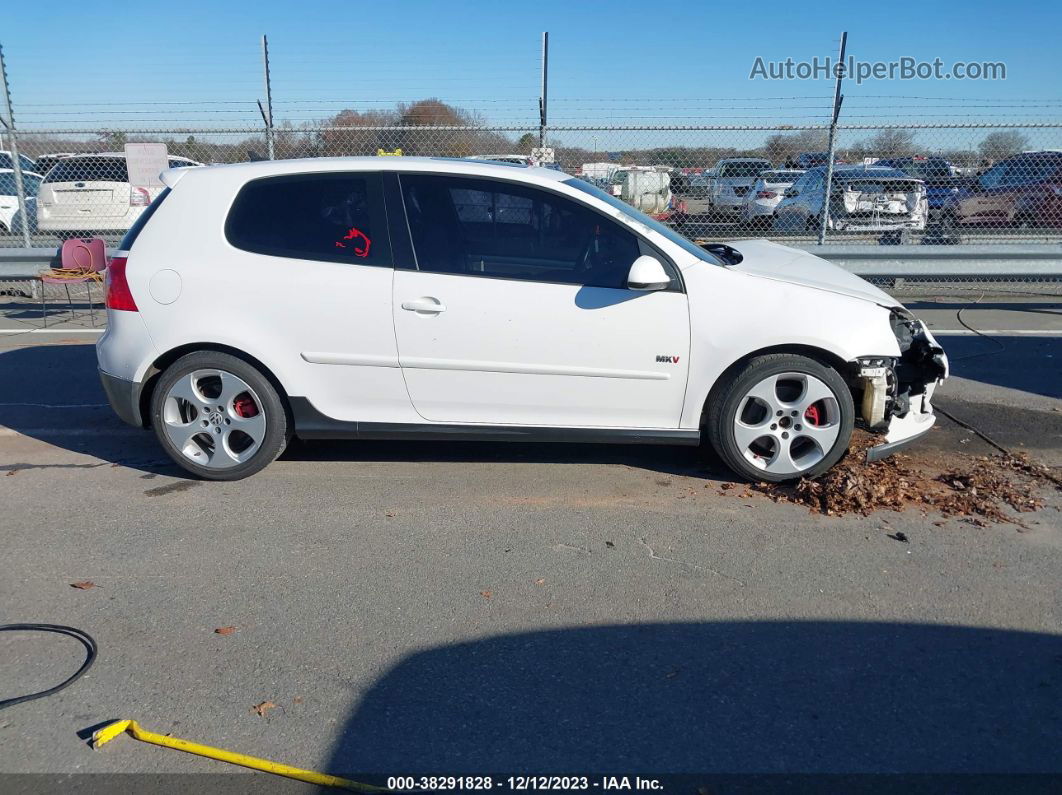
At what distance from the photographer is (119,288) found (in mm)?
4879

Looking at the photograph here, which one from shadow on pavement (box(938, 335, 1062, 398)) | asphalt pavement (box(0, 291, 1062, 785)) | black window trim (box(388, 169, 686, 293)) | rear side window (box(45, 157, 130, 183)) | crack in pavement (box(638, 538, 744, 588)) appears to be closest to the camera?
asphalt pavement (box(0, 291, 1062, 785))

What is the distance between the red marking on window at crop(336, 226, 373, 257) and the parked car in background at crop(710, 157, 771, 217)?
779 centimetres

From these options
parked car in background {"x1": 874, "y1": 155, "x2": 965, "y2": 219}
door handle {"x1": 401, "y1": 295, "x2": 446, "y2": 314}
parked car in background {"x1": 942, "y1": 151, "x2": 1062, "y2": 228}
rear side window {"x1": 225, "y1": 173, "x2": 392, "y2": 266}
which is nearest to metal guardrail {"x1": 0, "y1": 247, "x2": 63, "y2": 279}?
rear side window {"x1": 225, "y1": 173, "x2": 392, "y2": 266}

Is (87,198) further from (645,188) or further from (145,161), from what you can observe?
(645,188)

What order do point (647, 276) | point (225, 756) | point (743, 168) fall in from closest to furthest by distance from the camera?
1. point (225, 756)
2. point (647, 276)
3. point (743, 168)

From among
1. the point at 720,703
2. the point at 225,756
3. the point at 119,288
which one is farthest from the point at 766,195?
the point at 225,756

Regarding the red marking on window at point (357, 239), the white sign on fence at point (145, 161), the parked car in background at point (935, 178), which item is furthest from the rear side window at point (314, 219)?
the parked car in background at point (935, 178)

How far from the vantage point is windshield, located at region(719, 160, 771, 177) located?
39.5 feet

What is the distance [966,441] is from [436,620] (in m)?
3.79

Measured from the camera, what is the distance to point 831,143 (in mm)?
10414

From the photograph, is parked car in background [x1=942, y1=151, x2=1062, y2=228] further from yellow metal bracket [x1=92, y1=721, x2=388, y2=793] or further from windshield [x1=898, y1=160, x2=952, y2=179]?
yellow metal bracket [x1=92, y1=721, x2=388, y2=793]

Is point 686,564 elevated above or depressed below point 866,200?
below

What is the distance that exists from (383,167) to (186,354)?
1.50m

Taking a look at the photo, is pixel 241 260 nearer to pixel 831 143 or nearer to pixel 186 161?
pixel 831 143
